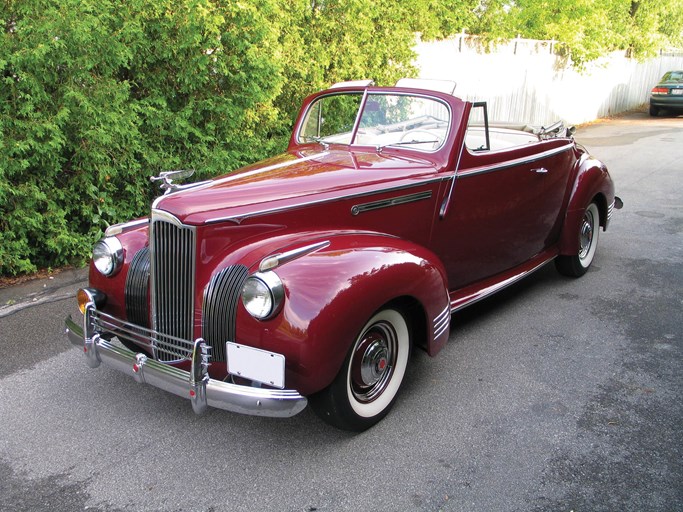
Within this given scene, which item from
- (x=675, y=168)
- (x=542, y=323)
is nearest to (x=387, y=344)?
(x=542, y=323)

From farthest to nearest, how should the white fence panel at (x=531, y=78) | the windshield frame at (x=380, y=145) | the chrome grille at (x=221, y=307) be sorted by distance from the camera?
the white fence panel at (x=531, y=78)
the windshield frame at (x=380, y=145)
the chrome grille at (x=221, y=307)

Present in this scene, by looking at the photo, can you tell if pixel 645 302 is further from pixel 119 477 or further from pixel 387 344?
pixel 119 477

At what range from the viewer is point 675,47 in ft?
86.7

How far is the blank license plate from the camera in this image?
2701 millimetres

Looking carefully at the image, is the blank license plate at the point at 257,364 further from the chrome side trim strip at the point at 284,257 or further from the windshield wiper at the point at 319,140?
the windshield wiper at the point at 319,140

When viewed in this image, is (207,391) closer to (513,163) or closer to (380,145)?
(380,145)

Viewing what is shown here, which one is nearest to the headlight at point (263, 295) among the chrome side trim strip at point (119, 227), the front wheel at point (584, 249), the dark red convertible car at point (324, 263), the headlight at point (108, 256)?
the dark red convertible car at point (324, 263)

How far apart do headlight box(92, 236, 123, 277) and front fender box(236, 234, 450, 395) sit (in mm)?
982

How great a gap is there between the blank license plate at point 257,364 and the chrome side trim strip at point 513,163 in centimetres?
197

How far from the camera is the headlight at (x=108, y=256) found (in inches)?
135

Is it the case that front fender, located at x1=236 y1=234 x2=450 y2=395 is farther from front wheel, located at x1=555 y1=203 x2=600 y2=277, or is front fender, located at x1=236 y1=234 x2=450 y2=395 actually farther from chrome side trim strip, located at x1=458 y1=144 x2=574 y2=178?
front wheel, located at x1=555 y1=203 x2=600 y2=277

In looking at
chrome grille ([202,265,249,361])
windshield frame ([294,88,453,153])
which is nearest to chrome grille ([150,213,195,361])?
chrome grille ([202,265,249,361])

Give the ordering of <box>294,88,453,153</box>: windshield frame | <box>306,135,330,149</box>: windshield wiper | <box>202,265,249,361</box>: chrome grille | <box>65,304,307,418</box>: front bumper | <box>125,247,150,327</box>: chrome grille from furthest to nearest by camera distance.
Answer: <box>306,135,330,149</box>: windshield wiper → <box>294,88,453,153</box>: windshield frame → <box>125,247,150,327</box>: chrome grille → <box>202,265,249,361</box>: chrome grille → <box>65,304,307,418</box>: front bumper

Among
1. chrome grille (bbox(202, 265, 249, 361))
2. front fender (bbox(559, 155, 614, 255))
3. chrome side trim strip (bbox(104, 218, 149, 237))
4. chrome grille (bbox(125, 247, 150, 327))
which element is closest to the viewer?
chrome grille (bbox(202, 265, 249, 361))
